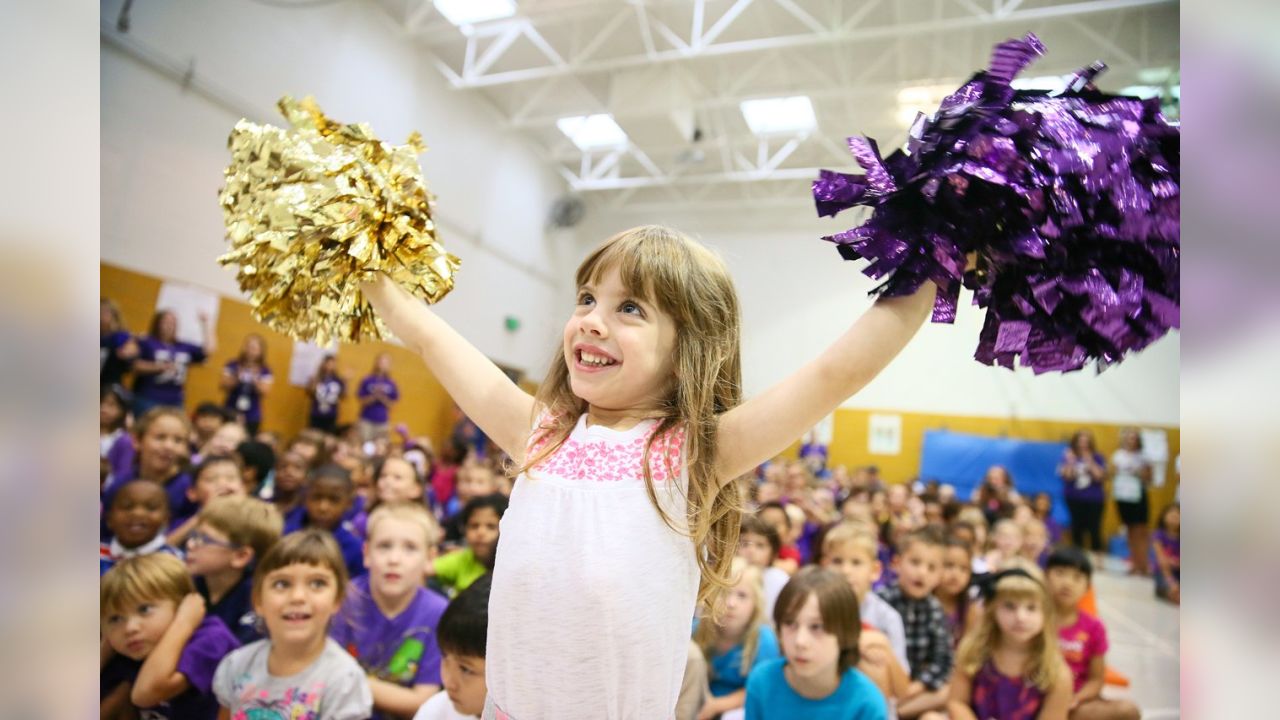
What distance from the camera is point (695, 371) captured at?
3.54ft

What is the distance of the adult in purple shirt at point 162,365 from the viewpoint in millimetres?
4723

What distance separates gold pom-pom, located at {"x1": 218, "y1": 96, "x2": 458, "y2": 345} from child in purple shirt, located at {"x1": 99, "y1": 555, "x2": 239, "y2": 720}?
1.25 meters

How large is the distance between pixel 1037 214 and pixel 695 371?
0.46m

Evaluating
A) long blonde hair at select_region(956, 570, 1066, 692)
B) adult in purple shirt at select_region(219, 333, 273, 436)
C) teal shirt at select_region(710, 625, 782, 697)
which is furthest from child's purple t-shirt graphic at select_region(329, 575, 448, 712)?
adult in purple shirt at select_region(219, 333, 273, 436)

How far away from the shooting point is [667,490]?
1.00 meters

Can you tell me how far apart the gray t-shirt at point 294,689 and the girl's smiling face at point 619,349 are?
124 centimetres

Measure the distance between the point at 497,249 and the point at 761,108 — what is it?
318cm

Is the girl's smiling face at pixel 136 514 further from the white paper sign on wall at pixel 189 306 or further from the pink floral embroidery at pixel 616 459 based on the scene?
the white paper sign on wall at pixel 189 306

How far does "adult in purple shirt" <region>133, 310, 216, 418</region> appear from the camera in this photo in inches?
186

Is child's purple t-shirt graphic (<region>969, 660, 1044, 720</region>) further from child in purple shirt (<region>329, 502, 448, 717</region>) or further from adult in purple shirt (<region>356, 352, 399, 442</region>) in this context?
adult in purple shirt (<region>356, 352, 399, 442</region>)

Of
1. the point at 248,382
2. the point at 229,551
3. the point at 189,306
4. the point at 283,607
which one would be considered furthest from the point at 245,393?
the point at 283,607

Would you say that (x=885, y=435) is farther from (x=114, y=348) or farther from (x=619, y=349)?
(x=619, y=349)
